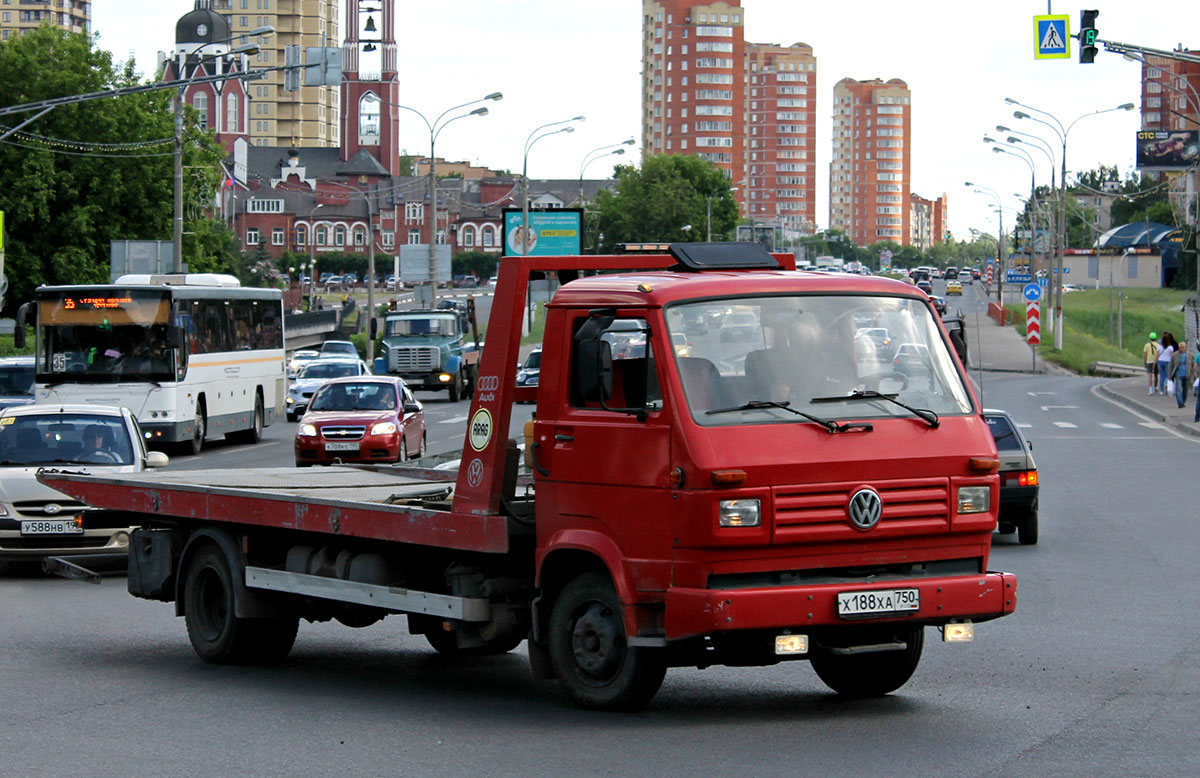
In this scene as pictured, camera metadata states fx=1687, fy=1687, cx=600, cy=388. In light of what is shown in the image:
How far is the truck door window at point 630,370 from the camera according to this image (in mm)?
7965

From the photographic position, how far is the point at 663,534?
7770 mm

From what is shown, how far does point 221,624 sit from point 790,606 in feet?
14.6

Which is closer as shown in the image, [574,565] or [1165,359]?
[574,565]

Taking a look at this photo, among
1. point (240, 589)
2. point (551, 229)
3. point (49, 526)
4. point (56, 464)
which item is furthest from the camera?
point (551, 229)

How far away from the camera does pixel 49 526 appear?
15.3 m

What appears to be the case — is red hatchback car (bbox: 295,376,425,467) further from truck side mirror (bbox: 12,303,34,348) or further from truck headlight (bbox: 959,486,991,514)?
truck headlight (bbox: 959,486,991,514)

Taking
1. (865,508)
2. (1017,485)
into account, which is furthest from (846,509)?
(1017,485)

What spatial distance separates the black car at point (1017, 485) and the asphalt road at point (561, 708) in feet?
11.6

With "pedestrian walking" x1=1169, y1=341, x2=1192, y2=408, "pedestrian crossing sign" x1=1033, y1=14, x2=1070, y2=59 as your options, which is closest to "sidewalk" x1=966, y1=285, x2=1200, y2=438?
"pedestrian walking" x1=1169, y1=341, x2=1192, y2=408

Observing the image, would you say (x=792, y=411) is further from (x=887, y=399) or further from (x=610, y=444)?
(x=610, y=444)

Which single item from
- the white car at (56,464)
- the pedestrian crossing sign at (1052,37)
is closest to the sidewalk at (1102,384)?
the pedestrian crossing sign at (1052,37)

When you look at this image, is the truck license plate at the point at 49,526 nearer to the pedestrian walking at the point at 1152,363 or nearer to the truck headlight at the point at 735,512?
the truck headlight at the point at 735,512

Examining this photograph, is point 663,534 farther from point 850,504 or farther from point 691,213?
point 691,213

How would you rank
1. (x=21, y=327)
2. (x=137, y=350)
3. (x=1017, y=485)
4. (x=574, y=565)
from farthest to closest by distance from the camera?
1. (x=137, y=350)
2. (x=21, y=327)
3. (x=1017, y=485)
4. (x=574, y=565)
